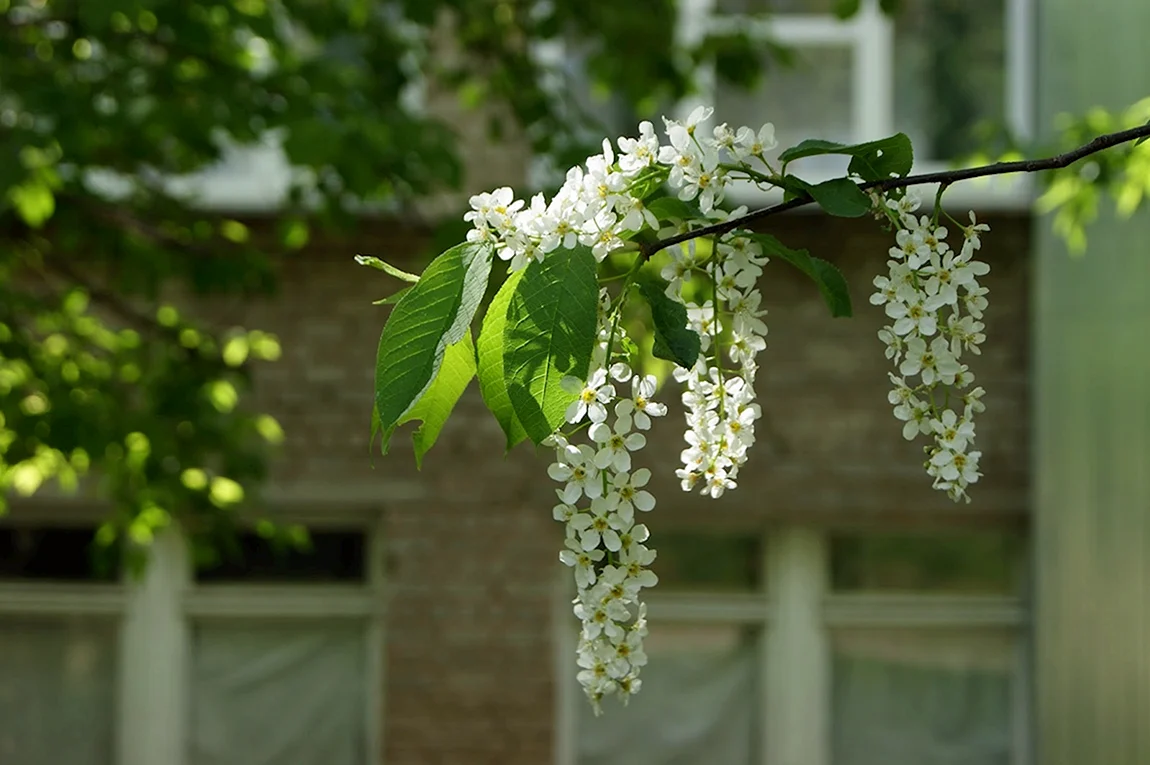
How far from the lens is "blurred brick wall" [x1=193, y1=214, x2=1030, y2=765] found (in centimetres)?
565

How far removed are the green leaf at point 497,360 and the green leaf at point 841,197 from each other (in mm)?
232

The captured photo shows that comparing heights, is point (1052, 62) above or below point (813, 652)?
above

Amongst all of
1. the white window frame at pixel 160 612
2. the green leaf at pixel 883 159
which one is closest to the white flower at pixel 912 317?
the green leaf at pixel 883 159

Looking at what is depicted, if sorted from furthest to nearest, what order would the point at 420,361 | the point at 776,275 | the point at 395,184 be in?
the point at 776,275 < the point at 395,184 < the point at 420,361

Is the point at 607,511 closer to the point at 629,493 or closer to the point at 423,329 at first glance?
the point at 629,493

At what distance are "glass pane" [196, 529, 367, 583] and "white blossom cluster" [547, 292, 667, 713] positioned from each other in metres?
4.74

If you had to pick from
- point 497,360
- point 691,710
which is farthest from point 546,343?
point 691,710

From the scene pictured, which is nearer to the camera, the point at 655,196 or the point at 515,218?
the point at 515,218

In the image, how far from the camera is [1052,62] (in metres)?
5.67

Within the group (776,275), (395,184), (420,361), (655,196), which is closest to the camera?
(420,361)

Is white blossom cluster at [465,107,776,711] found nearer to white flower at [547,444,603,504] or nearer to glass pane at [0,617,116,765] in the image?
→ white flower at [547,444,603,504]

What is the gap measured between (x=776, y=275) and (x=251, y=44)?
1.99m

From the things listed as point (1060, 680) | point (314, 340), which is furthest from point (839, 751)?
point (314, 340)

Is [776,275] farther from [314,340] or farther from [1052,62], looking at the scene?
[314,340]
